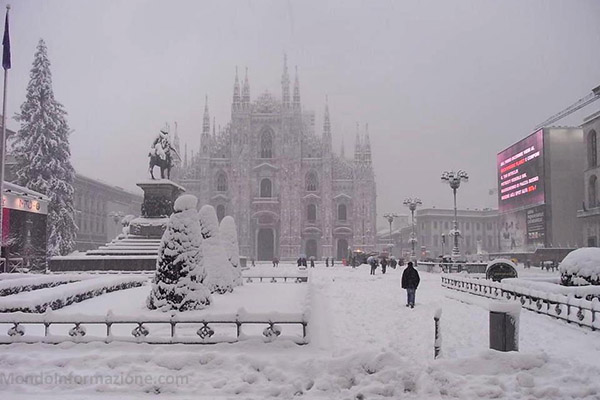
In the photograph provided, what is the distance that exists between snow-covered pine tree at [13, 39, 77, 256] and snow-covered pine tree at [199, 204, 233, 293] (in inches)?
1038

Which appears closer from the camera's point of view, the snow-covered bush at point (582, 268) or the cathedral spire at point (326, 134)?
the snow-covered bush at point (582, 268)

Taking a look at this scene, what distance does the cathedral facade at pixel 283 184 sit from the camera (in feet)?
237

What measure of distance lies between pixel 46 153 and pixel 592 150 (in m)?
51.8

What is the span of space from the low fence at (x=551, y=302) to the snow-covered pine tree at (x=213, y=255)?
28.3 feet

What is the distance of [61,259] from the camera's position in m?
27.1

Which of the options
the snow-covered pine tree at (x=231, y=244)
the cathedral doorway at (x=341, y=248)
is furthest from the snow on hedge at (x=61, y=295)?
the cathedral doorway at (x=341, y=248)

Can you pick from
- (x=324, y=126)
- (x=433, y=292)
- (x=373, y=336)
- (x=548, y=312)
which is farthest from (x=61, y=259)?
(x=324, y=126)

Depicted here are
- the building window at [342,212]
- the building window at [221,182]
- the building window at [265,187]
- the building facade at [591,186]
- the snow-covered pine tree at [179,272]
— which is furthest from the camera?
the building window at [221,182]

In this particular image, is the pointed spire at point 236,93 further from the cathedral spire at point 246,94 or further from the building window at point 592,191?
the building window at point 592,191

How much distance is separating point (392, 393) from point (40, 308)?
331 inches

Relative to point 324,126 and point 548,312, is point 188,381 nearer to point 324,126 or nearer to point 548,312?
point 548,312

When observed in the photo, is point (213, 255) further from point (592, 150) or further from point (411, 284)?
point (592, 150)

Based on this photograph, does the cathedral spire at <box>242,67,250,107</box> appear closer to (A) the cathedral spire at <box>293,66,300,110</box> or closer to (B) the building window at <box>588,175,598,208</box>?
(A) the cathedral spire at <box>293,66,300,110</box>

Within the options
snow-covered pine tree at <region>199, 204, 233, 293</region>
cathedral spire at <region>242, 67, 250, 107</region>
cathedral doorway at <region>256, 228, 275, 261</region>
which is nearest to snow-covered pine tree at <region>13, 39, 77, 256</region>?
snow-covered pine tree at <region>199, 204, 233, 293</region>
